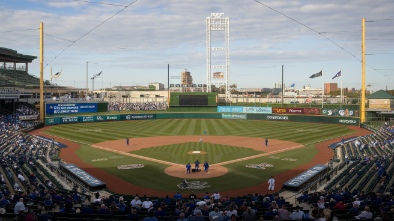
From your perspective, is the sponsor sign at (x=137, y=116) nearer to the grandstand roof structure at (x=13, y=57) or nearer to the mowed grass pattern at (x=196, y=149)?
the grandstand roof structure at (x=13, y=57)

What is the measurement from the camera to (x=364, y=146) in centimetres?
3231

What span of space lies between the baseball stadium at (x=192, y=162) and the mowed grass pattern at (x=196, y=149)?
0.35ft

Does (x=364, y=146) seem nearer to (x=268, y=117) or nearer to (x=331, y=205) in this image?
(x=331, y=205)

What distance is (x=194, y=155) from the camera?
108 feet

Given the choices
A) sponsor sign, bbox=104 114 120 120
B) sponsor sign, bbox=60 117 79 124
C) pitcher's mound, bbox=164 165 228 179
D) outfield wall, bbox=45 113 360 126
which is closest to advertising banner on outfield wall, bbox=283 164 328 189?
pitcher's mound, bbox=164 165 228 179

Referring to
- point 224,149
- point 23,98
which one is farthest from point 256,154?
point 23,98

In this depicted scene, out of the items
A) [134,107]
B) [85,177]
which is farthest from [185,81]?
[85,177]

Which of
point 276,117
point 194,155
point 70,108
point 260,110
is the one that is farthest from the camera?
point 260,110

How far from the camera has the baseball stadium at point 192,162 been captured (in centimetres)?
1216

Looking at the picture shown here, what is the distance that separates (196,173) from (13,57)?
5722 centimetres

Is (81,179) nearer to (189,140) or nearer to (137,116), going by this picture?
(189,140)

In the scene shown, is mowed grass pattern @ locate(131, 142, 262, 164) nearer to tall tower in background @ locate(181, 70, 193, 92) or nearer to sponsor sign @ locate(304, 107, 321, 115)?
sponsor sign @ locate(304, 107, 321, 115)

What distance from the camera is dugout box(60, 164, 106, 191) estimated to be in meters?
21.7

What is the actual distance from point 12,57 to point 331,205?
230 ft
